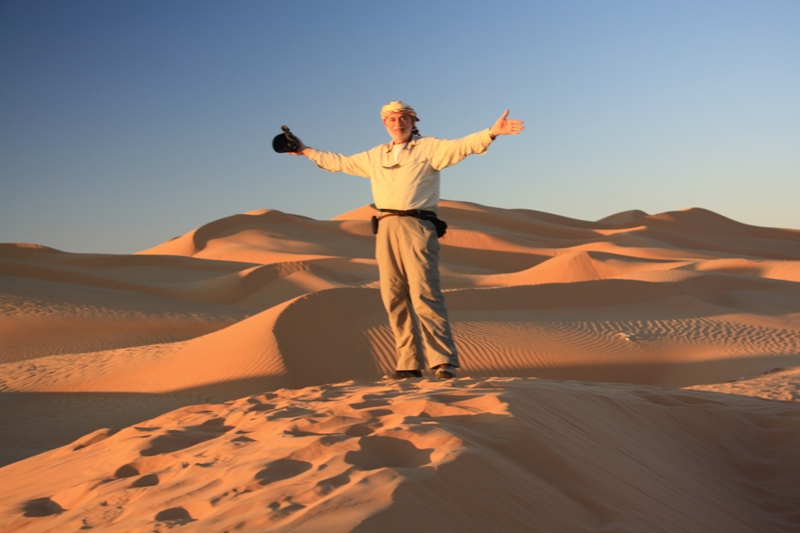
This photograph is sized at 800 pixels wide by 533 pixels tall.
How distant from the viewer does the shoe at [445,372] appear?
5.21m

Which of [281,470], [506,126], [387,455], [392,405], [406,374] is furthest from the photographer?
[406,374]

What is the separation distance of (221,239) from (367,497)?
33141 millimetres

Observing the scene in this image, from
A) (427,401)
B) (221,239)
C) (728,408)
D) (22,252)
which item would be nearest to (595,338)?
(728,408)

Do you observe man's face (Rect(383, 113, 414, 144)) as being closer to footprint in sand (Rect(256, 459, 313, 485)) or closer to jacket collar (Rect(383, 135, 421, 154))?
jacket collar (Rect(383, 135, 421, 154))

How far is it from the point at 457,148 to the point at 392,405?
7.10ft

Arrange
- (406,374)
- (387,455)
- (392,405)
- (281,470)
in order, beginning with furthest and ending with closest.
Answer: (406,374) < (392,405) < (387,455) < (281,470)

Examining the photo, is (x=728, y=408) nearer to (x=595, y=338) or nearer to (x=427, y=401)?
(x=427, y=401)

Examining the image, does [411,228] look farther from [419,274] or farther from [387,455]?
[387,455]

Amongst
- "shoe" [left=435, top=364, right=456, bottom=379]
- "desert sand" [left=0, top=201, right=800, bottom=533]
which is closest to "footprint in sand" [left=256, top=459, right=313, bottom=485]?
"desert sand" [left=0, top=201, right=800, bottom=533]

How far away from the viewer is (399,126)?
5508 millimetres

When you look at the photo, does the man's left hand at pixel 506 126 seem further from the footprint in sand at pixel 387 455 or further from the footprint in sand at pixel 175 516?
the footprint in sand at pixel 175 516

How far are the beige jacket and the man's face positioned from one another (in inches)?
2.4

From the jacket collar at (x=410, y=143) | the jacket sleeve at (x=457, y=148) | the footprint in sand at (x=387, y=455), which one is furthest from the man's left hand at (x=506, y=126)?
the footprint in sand at (x=387, y=455)

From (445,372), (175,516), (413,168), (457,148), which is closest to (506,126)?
(457,148)
